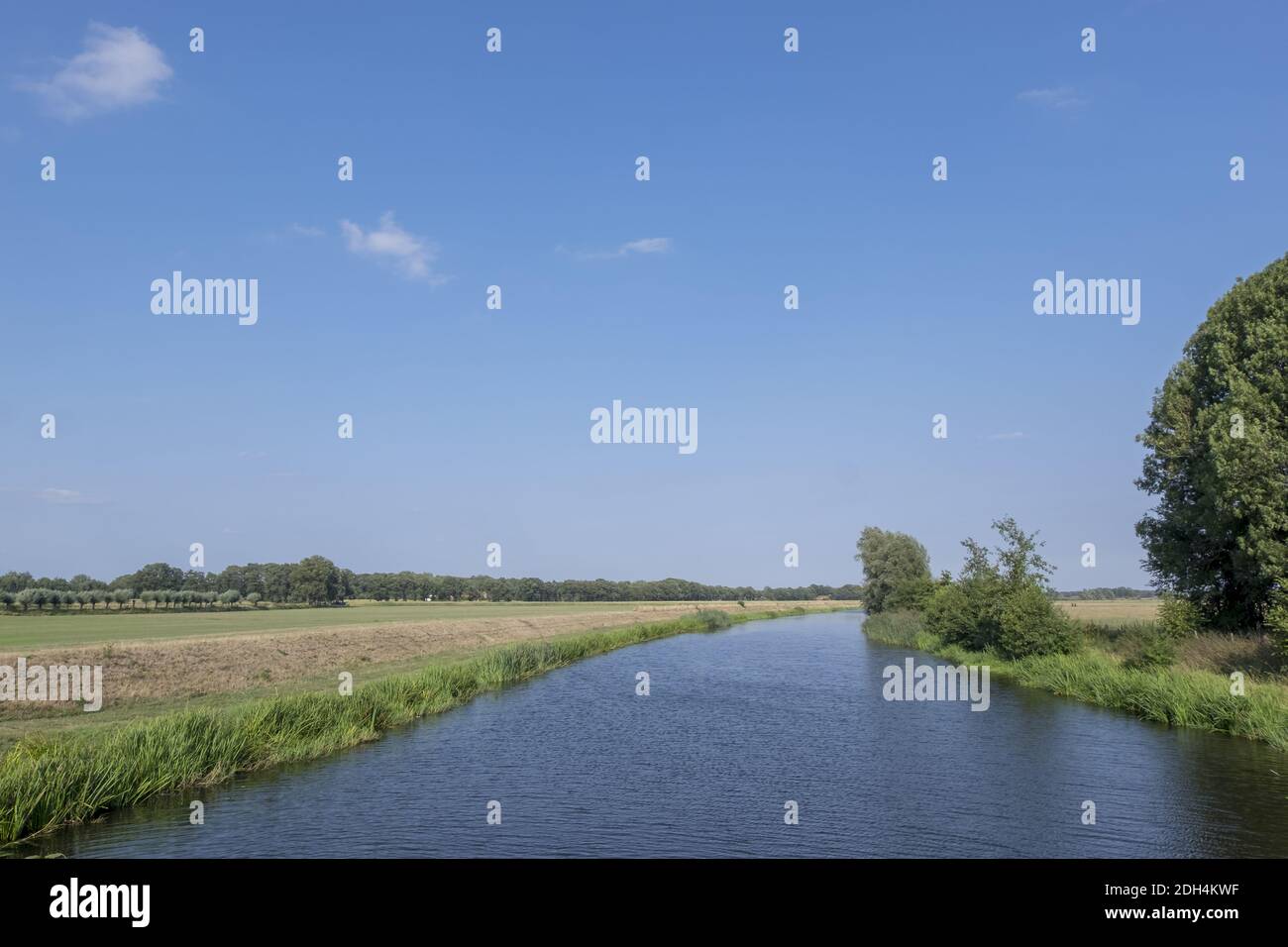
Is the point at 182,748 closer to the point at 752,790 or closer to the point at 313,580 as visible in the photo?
the point at 752,790

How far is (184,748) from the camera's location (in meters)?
21.0

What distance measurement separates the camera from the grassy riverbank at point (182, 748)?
16.7 m

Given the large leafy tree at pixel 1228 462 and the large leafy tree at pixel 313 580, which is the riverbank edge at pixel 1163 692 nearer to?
the large leafy tree at pixel 1228 462

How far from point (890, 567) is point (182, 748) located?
85557 millimetres

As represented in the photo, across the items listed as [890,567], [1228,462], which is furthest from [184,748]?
[890,567]

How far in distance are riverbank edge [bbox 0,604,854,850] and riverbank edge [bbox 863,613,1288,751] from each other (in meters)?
28.2
